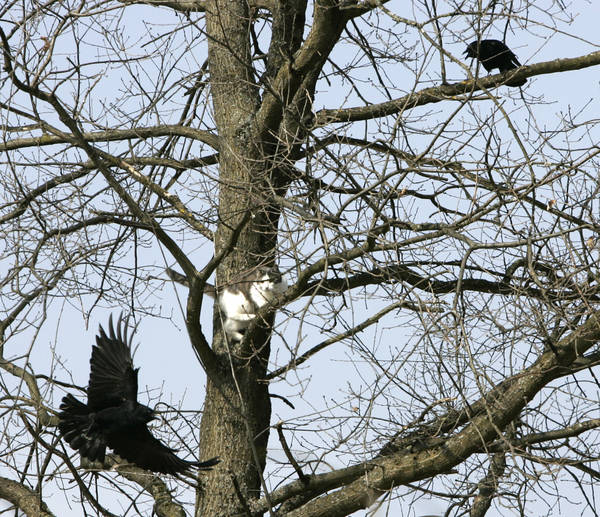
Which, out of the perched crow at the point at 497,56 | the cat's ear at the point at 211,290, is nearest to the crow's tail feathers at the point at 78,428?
the cat's ear at the point at 211,290

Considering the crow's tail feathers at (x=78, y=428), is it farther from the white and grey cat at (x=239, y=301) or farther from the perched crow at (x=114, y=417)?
the white and grey cat at (x=239, y=301)

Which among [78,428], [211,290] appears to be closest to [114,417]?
[78,428]

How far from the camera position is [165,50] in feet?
16.8

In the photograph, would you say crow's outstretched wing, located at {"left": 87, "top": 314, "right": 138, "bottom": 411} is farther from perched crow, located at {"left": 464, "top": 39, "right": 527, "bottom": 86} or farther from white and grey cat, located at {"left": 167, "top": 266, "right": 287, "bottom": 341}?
perched crow, located at {"left": 464, "top": 39, "right": 527, "bottom": 86}

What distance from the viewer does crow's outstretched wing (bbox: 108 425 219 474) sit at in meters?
5.10

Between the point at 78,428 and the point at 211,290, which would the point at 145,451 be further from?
the point at 211,290

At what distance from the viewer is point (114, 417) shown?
16.4 ft

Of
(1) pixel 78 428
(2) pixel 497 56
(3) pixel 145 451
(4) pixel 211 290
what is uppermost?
(2) pixel 497 56

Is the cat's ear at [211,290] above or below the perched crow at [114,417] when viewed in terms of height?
above

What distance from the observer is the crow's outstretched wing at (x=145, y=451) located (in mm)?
5102

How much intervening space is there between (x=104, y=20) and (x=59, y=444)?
2.39 meters

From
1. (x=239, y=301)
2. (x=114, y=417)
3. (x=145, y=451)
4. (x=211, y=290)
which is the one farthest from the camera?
(x=239, y=301)

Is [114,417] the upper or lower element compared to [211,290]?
lower

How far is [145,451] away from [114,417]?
0.37m
